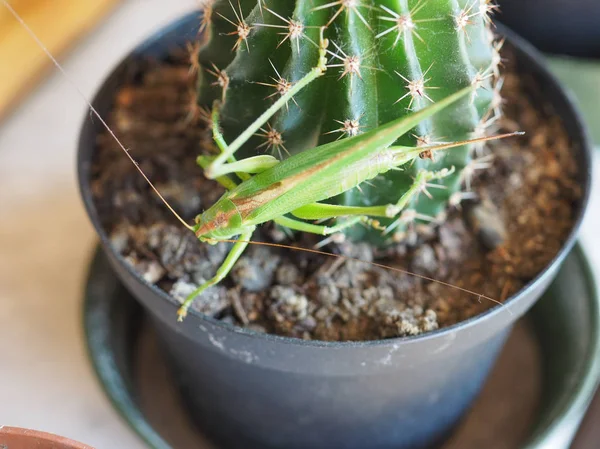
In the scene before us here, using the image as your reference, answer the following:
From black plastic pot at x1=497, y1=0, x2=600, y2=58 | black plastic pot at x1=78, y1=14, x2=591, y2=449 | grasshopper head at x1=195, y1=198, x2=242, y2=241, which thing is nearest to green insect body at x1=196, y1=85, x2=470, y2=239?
grasshopper head at x1=195, y1=198, x2=242, y2=241

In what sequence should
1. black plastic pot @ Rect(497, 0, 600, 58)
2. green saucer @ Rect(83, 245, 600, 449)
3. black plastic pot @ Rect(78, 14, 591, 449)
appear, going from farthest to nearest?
black plastic pot @ Rect(497, 0, 600, 58), green saucer @ Rect(83, 245, 600, 449), black plastic pot @ Rect(78, 14, 591, 449)

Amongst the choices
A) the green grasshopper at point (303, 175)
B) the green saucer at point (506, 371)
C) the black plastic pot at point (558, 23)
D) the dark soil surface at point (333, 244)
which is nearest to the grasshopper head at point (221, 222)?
the green grasshopper at point (303, 175)

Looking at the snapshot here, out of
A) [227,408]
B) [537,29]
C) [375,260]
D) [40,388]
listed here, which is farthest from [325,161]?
[537,29]

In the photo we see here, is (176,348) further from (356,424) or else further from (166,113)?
(166,113)

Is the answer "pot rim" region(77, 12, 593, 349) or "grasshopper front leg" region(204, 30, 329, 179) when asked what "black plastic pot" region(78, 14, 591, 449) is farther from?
"grasshopper front leg" region(204, 30, 329, 179)

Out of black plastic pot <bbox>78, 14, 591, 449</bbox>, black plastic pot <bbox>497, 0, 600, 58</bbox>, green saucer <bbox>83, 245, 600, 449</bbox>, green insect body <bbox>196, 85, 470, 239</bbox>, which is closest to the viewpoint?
green insect body <bbox>196, 85, 470, 239</bbox>

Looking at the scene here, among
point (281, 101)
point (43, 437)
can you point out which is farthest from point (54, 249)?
point (281, 101)

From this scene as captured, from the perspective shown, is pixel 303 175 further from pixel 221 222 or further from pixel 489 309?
pixel 489 309
